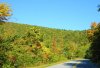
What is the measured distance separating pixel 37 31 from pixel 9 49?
3667 centimetres

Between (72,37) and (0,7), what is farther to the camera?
(72,37)

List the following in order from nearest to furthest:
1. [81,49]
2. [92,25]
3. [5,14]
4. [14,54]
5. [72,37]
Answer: [5,14], [14,54], [92,25], [81,49], [72,37]

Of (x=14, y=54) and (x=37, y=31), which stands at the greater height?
(x=37, y=31)

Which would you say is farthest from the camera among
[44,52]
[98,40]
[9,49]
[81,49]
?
[81,49]

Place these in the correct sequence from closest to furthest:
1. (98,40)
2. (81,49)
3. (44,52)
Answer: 1. (98,40)
2. (44,52)
3. (81,49)

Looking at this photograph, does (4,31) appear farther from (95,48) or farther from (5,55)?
(95,48)

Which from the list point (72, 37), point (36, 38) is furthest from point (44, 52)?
point (72, 37)

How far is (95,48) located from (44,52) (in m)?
9.52

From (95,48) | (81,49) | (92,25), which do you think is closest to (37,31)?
(95,48)

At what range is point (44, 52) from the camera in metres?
57.3

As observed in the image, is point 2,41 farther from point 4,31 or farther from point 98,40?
point 98,40

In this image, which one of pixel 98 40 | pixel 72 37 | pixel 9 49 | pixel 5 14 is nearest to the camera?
pixel 5 14

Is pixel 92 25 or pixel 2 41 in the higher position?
pixel 92 25

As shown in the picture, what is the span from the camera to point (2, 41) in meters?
22.9
